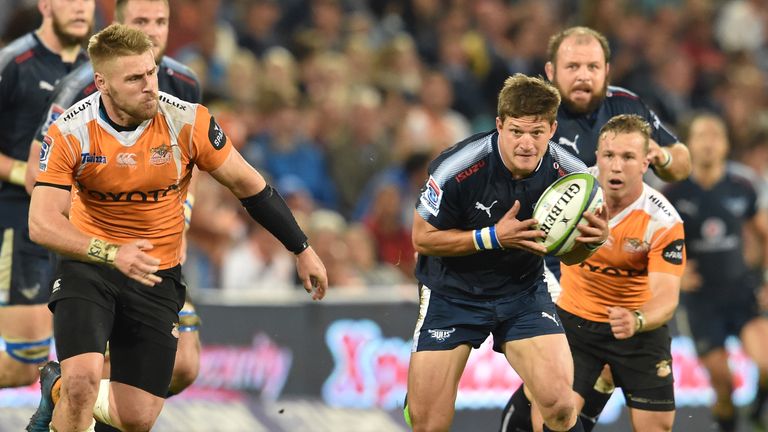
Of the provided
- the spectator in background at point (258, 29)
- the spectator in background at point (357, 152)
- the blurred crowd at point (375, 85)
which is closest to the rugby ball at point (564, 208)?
the blurred crowd at point (375, 85)

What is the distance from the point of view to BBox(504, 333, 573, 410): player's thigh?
24.2 ft

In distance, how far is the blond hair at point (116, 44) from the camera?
689 cm

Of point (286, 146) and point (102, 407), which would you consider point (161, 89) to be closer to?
point (102, 407)

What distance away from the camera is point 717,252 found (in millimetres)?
12656

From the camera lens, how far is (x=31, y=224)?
22.3 feet

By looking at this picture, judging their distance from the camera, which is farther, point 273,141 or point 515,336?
point 273,141

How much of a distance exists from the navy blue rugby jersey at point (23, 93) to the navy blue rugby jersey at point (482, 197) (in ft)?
9.46

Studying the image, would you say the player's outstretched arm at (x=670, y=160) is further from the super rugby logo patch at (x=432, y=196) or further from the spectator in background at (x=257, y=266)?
the spectator in background at (x=257, y=266)

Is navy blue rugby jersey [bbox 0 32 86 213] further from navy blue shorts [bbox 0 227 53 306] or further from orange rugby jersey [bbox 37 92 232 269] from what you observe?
orange rugby jersey [bbox 37 92 232 269]

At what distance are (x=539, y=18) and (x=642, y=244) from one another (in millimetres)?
9814

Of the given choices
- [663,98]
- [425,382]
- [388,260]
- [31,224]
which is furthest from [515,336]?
[663,98]

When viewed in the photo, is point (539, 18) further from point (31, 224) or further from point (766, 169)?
point (31, 224)

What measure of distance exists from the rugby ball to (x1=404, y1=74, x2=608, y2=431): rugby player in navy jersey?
51 millimetres

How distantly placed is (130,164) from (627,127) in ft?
10.0
